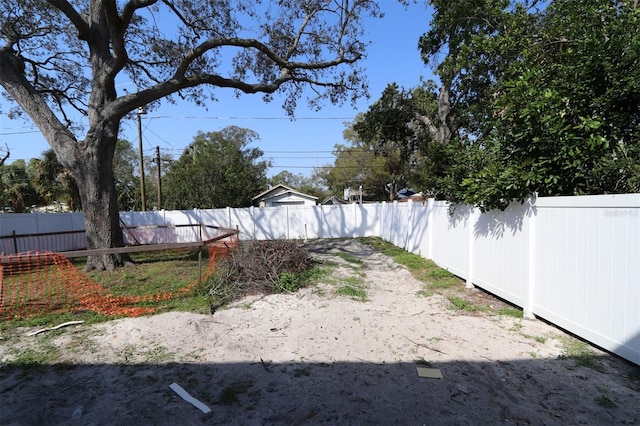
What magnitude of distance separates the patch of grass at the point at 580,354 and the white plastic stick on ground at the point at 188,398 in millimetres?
3668

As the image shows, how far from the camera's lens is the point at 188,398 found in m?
3.13

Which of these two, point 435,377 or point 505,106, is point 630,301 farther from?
point 505,106

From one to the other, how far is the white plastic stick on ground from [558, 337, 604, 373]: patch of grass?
3668mm

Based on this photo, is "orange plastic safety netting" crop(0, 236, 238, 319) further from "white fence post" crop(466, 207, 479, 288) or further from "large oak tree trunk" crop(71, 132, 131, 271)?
"white fence post" crop(466, 207, 479, 288)

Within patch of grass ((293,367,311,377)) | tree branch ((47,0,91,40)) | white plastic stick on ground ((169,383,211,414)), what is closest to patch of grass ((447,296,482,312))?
patch of grass ((293,367,311,377))

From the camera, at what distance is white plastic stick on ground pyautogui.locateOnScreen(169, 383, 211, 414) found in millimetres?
2962

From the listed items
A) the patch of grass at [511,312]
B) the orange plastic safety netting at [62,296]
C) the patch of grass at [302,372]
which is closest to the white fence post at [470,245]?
the patch of grass at [511,312]

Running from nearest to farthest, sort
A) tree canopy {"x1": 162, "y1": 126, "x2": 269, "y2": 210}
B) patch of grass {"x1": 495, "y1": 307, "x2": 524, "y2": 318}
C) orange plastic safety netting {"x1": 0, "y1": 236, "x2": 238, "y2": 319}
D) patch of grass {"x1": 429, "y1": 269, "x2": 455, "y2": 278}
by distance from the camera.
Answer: patch of grass {"x1": 495, "y1": 307, "x2": 524, "y2": 318}, orange plastic safety netting {"x1": 0, "y1": 236, "x2": 238, "y2": 319}, patch of grass {"x1": 429, "y1": 269, "x2": 455, "y2": 278}, tree canopy {"x1": 162, "y1": 126, "x2": 269, "y2": 210}

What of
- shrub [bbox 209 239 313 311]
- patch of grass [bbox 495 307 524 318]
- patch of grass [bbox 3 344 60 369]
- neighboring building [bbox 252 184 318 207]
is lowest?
patch of grass [bbox 495 307 524 318]

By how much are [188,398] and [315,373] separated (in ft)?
3.98

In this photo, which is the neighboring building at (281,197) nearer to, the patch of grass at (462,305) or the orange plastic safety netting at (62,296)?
the orange plastic safety netting at (62,296)

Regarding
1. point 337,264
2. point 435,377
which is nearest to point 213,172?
point 337,264

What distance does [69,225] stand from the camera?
1577cm

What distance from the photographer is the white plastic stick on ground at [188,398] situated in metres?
2.96
